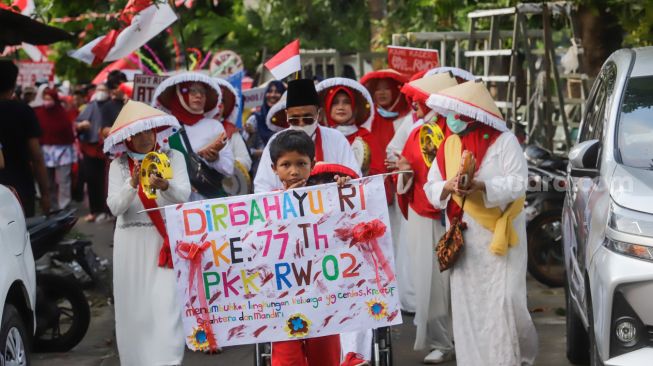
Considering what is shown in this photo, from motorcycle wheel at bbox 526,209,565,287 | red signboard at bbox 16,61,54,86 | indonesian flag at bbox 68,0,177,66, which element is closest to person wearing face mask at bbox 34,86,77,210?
red signboard at bbox 16,61,54,86

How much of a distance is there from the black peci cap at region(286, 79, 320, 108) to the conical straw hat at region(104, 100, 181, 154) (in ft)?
2.35

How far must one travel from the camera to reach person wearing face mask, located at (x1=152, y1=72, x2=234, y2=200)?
30.0 ft

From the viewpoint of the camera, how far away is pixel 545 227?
1110cm

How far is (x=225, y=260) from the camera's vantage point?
5.64m

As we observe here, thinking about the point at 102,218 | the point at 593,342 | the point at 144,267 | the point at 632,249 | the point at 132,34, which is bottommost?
the point at 102,218

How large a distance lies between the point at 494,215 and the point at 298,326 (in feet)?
5.86

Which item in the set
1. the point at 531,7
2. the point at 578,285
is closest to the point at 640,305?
the point at 578,285

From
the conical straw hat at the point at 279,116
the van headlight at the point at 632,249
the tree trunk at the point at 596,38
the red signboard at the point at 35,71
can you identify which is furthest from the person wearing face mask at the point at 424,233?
the red signboard at the point at 35,71

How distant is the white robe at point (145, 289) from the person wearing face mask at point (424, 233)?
1.67 m

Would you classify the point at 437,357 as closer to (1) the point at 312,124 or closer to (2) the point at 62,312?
(1) the point at 312,124

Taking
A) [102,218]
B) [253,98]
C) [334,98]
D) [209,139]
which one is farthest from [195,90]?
[102,218]

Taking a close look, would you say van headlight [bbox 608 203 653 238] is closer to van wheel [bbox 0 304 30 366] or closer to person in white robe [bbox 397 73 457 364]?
person in white robe [bbox 397 73 457 364]

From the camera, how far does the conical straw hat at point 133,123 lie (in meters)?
7.13

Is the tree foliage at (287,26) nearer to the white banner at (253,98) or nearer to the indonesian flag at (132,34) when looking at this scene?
the white banner at (253,98)
